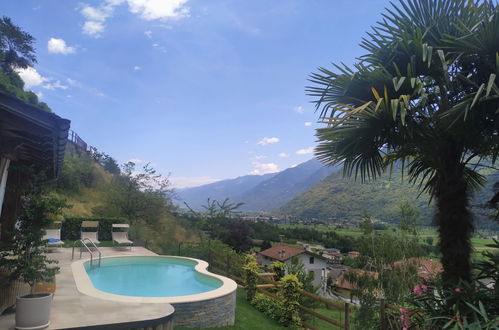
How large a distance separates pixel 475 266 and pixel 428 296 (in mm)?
752

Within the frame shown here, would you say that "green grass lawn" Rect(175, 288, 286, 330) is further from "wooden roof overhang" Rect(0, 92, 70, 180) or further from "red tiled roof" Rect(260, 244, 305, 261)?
"red tiled roof" Rect(260, 244, 305, 261)

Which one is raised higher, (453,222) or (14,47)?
(14,47)

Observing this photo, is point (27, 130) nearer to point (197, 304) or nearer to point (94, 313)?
point (94, 313)

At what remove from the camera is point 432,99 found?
15.6 feet

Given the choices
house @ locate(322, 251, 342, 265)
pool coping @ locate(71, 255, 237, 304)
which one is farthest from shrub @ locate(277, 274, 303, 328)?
house @ locate(322, 251, 342, 265)

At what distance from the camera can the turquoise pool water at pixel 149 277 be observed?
9.45 metres

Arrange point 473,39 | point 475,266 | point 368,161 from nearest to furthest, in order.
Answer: point 473,39
point 475,266
point 368,161

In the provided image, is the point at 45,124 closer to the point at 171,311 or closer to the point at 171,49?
the point at 171,311

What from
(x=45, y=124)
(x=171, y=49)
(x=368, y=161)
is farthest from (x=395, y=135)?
(x=171, y=49)

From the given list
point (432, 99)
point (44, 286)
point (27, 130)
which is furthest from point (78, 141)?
point (432, 99)

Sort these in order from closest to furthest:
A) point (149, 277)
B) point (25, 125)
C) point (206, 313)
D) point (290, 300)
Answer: point (25, 125) < point (206, 313) < point (290, 300) < point (149, 277)

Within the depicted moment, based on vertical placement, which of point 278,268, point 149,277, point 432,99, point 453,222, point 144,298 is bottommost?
point 149,277

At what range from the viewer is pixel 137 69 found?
19.4 meters

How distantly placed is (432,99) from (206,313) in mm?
5752
